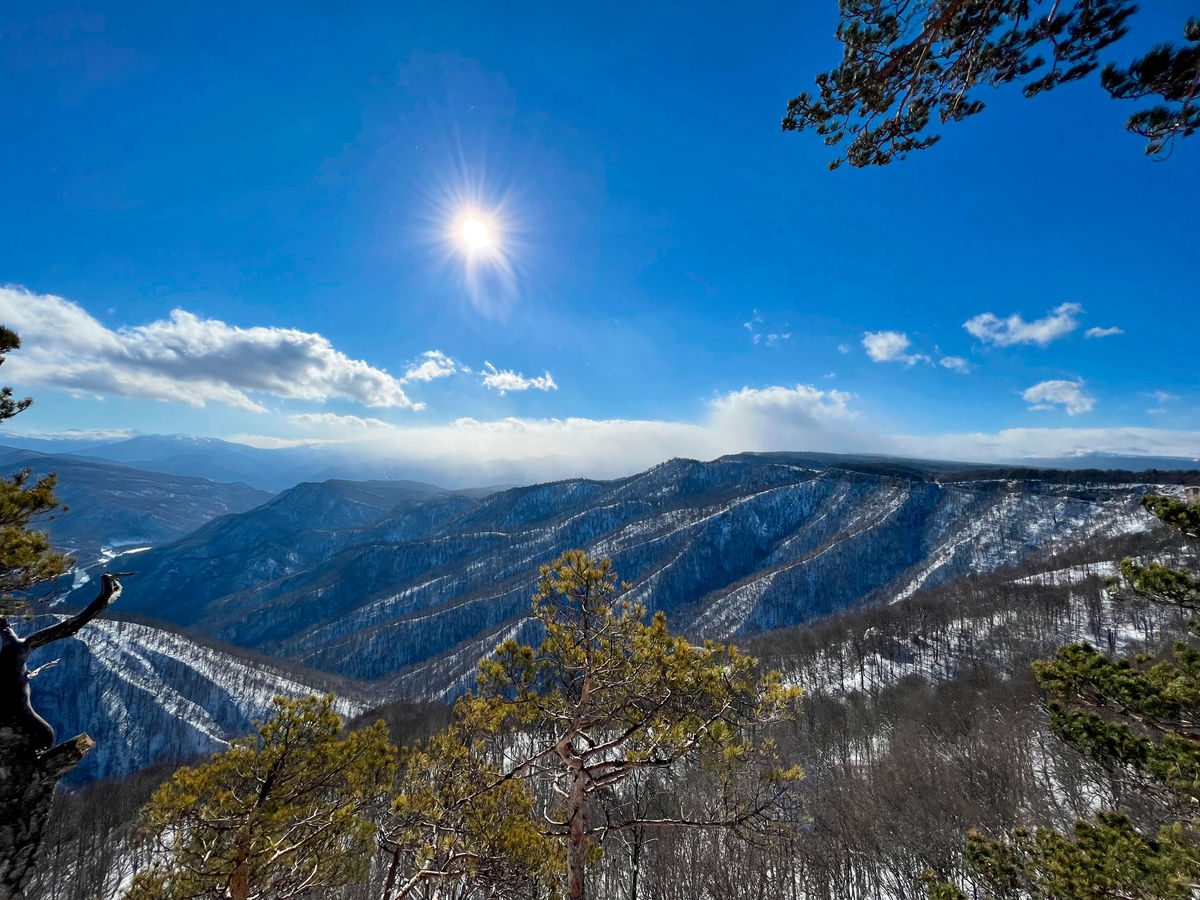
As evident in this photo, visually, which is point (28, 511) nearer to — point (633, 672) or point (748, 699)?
point (633, 672)

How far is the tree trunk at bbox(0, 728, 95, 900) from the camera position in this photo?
5.88m

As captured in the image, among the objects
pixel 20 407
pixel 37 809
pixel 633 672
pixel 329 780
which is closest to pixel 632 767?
pixel 633 672

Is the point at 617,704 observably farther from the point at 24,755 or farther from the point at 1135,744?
the point at 1135,744

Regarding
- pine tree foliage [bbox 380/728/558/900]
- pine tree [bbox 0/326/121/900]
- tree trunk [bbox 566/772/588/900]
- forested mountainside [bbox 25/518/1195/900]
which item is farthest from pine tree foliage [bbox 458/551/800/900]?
pine tree [bbox 0/326/121/900]

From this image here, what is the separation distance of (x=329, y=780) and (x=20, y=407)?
31.6ft

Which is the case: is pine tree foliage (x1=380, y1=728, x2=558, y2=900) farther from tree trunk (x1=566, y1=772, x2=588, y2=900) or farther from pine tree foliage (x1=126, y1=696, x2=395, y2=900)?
pine tree foliage (x1=126, y1=696, x2=395, y2=900)

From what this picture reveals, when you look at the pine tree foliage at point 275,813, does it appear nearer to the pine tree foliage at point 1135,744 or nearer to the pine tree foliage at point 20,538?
the pine tree foliage at point 20,538

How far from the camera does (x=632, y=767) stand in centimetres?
779

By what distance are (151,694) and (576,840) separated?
21879cm

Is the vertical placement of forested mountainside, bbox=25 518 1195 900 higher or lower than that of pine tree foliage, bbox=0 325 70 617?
lower

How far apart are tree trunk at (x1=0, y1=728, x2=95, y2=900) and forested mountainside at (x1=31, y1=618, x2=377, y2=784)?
6417 inches

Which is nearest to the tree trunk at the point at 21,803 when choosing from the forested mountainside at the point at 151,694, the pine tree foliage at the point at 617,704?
the pine tree foliage at the point at 617,704

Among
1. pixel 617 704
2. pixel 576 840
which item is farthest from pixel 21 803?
pixel 617 704

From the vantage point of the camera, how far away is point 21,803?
6098 millimetres
